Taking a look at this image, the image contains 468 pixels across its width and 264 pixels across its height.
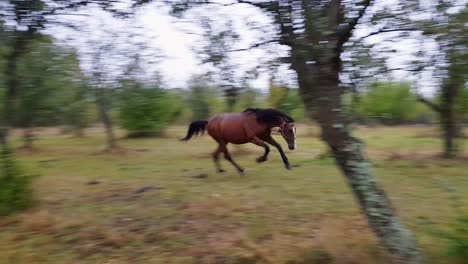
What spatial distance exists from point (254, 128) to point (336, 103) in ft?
20.0

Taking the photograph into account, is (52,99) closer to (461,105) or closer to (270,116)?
(270,116)

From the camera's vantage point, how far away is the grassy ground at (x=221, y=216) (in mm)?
5188

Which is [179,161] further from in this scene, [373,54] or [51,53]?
[373,54]

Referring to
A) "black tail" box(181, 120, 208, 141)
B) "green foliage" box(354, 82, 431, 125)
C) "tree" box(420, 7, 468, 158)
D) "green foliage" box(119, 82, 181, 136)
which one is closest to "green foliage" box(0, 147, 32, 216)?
"black tail" box(181, 120, 208, 141)

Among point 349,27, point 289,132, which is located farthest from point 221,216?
point 289,132

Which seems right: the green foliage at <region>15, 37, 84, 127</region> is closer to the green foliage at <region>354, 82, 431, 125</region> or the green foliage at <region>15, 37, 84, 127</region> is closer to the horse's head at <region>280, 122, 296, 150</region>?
the horse's head at <region>280, 122, 296, 150</region>

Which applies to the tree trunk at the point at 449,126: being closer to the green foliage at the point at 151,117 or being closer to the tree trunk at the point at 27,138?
the green foliage at the point at 151,117

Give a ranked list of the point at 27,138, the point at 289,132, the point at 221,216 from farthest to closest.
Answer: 1. the point at 27,138
2. the point at 289,132
3. the point at 221,216

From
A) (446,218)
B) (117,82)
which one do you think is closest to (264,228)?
(446,218)

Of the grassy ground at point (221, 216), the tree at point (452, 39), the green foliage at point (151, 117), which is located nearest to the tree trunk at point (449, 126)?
the grassy ground at point (221, 216)

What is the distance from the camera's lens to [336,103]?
4.45m

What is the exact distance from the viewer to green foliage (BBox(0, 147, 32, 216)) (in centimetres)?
673

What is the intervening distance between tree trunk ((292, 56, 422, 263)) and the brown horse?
5.72m

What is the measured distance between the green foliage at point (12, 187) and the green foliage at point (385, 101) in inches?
216
